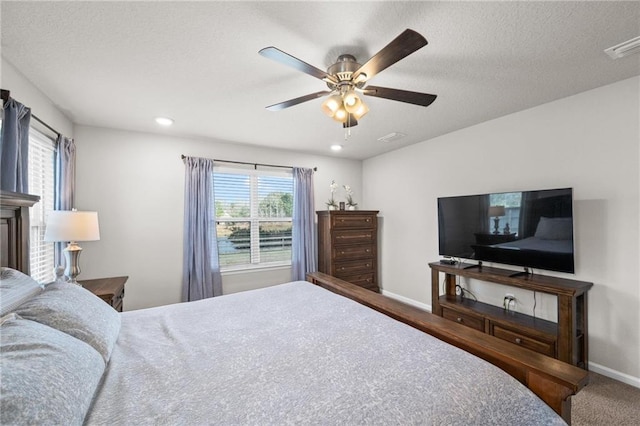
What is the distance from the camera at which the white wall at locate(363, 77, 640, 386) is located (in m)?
2.19

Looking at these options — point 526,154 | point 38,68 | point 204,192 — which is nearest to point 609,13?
point 526,154

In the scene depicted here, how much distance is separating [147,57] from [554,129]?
360 centimetres

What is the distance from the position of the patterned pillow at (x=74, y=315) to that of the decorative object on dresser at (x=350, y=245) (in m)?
2.99

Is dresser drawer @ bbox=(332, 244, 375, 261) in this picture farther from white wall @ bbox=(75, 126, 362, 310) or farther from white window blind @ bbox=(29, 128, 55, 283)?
white window blind @ bbox=(29, 128, 55, 283)

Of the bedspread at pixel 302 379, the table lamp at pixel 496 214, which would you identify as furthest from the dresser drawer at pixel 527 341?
the bedspread at pixel 302 379

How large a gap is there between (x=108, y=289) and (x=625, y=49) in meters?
4.34

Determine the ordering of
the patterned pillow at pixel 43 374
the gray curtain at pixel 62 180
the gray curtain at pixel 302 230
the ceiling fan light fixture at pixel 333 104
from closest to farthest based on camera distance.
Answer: the patterned pillow at pixel 43 374, the ceiling fan light fixture at pixel 333 104, the gray curtain at pixel 62 180, the gray curtain at pixel 302 230

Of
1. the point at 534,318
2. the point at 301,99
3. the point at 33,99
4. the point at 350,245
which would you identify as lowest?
the point at 534,318

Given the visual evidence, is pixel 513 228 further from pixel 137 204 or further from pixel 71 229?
pixel 137 204

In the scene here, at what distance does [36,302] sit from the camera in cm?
116

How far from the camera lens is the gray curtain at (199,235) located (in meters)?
3.49

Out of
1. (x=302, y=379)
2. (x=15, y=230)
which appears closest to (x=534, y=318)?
(x=302, y=379)

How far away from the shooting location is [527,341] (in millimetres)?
2406

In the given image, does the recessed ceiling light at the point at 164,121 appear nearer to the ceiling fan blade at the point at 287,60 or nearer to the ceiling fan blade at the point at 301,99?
the ceiling fan blade at the point at 301,99
